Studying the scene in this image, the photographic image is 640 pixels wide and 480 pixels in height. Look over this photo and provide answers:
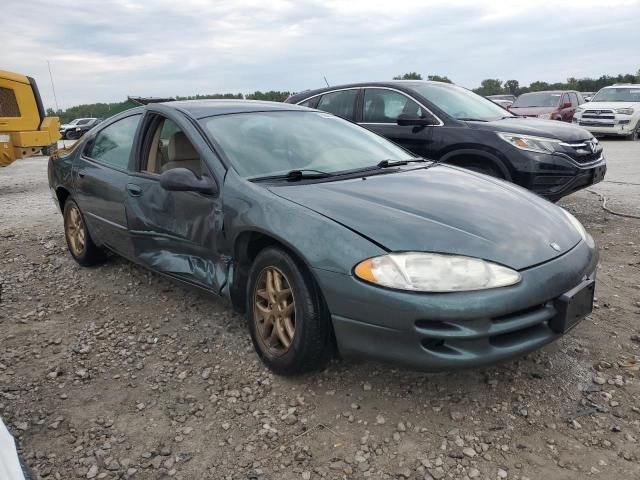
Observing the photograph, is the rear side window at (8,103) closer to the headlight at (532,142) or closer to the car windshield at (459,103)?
the car windshield at (459,103)

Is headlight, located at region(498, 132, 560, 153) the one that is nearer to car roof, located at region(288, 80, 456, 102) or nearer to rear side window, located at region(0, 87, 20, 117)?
car roof, located at region(288, 80, 456, 102)

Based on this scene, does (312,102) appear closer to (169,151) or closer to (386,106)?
(386,106)

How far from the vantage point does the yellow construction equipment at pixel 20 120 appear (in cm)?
988

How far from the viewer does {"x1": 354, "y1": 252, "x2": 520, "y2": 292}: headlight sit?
7.48ft

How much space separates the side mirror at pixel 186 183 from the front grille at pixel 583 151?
3.85 metres

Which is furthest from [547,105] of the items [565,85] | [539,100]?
[565,85]

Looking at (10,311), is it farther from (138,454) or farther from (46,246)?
(138,454)

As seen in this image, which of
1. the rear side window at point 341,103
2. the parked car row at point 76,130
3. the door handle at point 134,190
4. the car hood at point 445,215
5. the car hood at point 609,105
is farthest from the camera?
the parked car row at point 76,130

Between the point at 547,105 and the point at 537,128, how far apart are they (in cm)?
1221

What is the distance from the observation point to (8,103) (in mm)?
9961

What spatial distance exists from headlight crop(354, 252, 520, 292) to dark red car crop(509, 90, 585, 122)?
14.9m

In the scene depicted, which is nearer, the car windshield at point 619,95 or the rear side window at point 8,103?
the rear side window at point 8,103

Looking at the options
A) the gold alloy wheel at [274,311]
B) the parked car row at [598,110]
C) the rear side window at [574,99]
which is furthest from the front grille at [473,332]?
the rear side window at [574,99]

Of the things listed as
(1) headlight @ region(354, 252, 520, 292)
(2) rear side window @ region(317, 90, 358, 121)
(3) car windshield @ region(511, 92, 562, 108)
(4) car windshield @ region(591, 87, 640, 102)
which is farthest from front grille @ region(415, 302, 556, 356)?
(4) car windshield @ region(591, 87, 640, 102)
